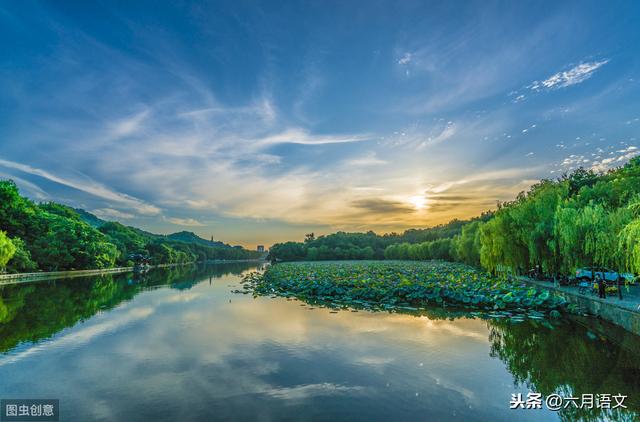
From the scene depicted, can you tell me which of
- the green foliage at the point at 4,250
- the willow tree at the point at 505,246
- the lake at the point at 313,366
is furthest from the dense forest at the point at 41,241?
the willow tree at the point at 505,246

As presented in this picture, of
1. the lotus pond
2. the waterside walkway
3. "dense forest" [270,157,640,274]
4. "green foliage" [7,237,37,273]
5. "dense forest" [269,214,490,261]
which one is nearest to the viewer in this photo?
the waterside walkway

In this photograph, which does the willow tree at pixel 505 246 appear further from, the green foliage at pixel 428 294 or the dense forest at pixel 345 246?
the dense forest at pixel 345 246

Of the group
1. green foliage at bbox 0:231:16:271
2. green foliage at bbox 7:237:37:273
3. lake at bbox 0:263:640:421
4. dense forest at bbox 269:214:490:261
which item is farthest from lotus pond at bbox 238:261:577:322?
dense forest at bbox 269:214:490:261

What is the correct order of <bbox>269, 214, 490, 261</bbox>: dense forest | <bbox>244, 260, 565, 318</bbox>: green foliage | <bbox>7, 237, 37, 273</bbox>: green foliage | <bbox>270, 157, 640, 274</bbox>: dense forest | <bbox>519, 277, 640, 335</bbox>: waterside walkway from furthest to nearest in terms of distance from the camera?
1. <bbox>269, 214, 490, 261</bbox>: dense forest
2. <bbox>7, 237, 37, 273</bbox>: green foliage
3. <bbox>244, 260, 565, 318</bbox>: green foliage
4. <bbox>270, 157, 640, 274</bbox>: dense forest
5. <bbox>519, 277, 640, 335</bbox>: waterside walkway

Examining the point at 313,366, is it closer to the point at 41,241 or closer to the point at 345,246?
the point at 41,241

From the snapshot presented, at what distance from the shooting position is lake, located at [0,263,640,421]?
20.2ft

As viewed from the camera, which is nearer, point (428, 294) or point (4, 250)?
point (428, 294)

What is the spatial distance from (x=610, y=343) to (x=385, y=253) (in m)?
92.1

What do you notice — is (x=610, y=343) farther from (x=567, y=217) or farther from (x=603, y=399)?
(x=567, y=217)

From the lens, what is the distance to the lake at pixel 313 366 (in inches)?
243

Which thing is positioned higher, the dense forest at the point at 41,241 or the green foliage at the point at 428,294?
the dense forest at the point at 41,241

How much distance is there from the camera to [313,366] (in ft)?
27.7

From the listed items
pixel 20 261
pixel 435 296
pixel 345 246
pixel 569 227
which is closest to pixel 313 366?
pixel 435 296

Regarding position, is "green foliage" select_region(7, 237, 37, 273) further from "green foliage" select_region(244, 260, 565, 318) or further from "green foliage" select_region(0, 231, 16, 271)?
"green foliage" select_region(244, 260, 565, 318)
